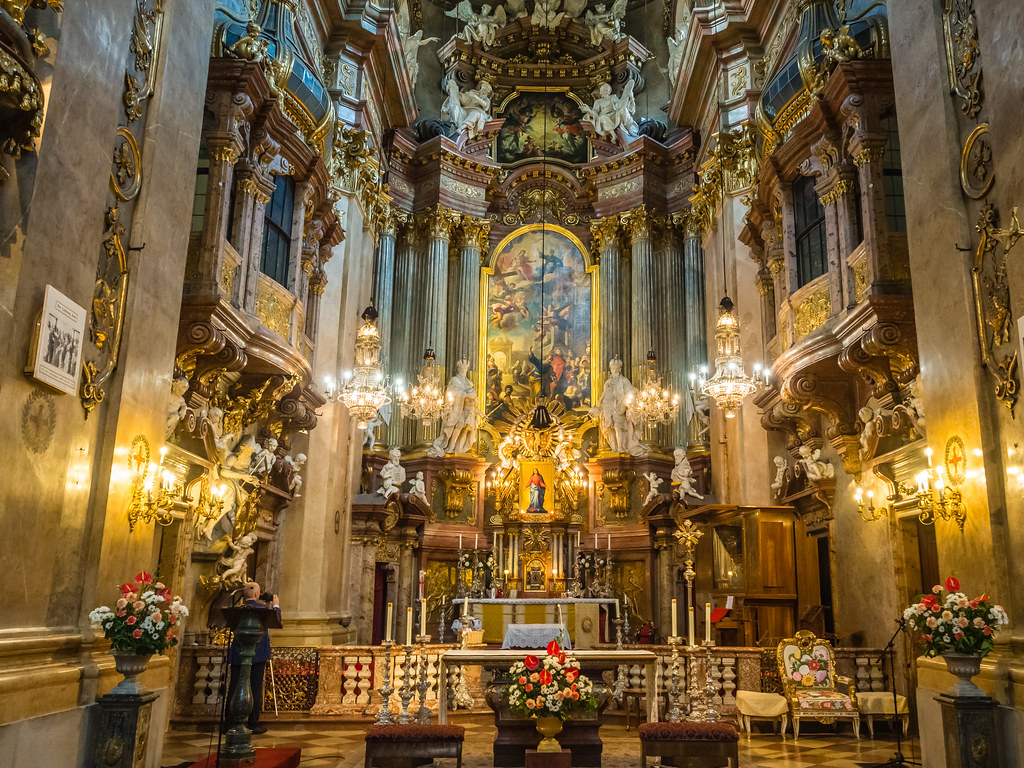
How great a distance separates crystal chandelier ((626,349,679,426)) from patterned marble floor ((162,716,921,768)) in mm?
8399

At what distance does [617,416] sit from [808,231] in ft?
27.3

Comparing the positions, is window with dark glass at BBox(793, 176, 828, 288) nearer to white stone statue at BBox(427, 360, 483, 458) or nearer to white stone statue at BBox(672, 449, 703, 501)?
white stone statue at BBox(672, 449, 703, 501)

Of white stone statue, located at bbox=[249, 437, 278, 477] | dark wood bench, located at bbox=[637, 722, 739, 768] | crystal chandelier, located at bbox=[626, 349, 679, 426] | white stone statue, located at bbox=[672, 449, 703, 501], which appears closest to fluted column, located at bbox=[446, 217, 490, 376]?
crystal chandelier, located at bbox=[626, 349, 679, 426]

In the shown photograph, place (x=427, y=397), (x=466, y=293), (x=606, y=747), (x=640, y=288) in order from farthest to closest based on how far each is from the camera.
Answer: (x=466, y=293)
(x=640, y=288)
(x=427, y=397)
(x=606, y=747)

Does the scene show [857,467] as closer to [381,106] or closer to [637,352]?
[637,352]

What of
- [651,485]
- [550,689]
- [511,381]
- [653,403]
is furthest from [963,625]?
[511,381]

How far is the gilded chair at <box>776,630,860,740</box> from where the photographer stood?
10172 millimetres

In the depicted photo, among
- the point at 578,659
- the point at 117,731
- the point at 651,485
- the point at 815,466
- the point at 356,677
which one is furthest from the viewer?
the point at 651,485

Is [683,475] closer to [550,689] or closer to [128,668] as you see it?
[550,689]

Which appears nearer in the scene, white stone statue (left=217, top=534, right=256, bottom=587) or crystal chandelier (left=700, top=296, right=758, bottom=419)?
white stone statue (left=217, top=534, right=256, bottom=587)

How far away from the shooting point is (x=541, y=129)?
24.1 m

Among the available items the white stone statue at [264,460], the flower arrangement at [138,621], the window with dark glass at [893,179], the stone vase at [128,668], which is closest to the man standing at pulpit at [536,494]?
the white stone statue at [264,460]

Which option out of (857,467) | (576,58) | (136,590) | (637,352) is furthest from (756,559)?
(576,58)

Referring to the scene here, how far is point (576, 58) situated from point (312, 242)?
43.3ft
